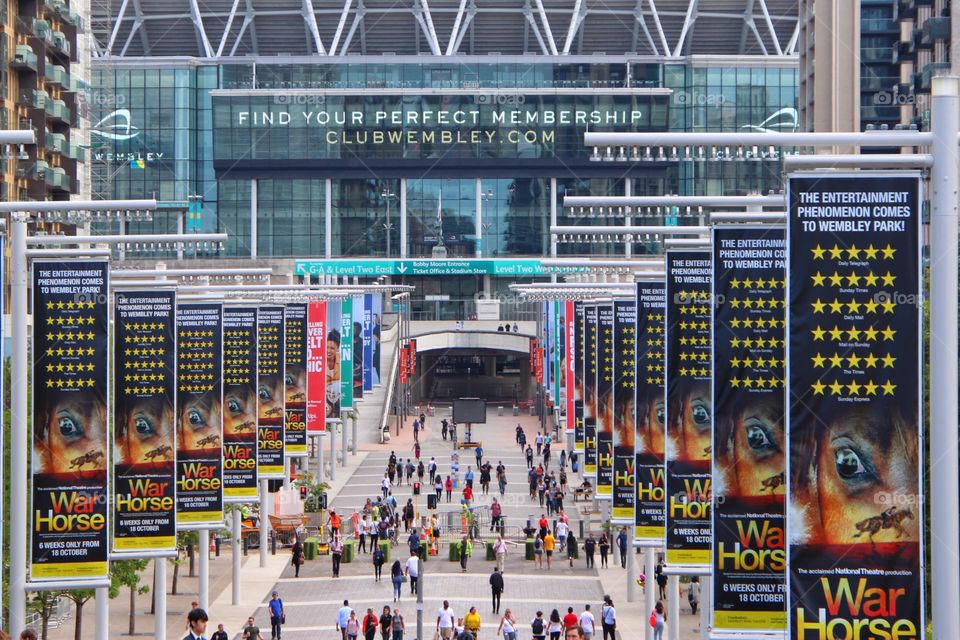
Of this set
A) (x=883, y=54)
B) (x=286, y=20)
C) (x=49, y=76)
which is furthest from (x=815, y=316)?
(x=286, y=20)

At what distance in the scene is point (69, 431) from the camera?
22.9m

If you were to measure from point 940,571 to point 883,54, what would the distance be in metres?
77.1

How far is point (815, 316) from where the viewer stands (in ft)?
47.5

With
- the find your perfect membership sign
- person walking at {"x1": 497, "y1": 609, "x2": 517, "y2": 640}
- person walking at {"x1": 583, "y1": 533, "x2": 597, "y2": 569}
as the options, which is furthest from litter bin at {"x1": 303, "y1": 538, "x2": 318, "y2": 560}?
the find your perfect membership sign

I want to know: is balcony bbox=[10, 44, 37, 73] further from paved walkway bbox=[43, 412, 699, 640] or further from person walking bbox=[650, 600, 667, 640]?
person walking bbox=[650, 600, 667, 640]

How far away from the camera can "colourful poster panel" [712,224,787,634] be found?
747 inches

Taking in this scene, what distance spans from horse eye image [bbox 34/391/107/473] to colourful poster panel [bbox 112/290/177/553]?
3623 mm

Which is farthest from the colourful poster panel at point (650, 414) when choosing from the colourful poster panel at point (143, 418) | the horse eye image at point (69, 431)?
the horse eye image at point (69, 431)

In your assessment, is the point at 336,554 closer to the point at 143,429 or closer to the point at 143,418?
the point at 143,429

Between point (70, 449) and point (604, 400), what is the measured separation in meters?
17.1

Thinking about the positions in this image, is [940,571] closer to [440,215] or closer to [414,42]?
[440,215]

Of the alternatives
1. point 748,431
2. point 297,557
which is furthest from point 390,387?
point 748,431

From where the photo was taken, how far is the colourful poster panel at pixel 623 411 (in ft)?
105

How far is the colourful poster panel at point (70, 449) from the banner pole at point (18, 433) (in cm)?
15
